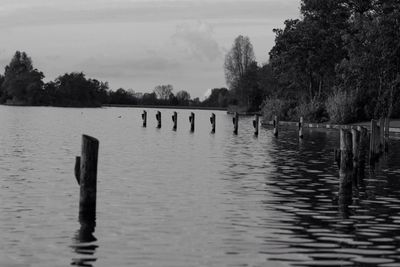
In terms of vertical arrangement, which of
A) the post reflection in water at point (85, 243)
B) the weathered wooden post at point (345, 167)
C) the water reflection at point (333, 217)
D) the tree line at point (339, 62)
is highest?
the tree line at point (339, 62)

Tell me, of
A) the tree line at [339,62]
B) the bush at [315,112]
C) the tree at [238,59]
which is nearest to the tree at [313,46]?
the tree line at [339,62]

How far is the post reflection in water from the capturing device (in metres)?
13.4

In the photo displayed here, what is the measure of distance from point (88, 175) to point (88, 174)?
3 centimetres

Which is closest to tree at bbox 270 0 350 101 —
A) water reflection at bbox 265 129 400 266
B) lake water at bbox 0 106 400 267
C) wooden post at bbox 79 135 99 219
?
lake water at bbox 0 106 400 267

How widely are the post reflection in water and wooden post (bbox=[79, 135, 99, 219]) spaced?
0.83 ft

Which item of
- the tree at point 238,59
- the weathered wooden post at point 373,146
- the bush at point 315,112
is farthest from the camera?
the tree at point 238,59

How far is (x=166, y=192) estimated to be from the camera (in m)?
23.2

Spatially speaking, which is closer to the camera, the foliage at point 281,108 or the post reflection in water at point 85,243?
the post reflection in water at point 85,243

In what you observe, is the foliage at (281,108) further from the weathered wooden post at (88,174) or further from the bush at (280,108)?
the weathered wooden post at (88,174)

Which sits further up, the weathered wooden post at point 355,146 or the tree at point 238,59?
the tree at point 238,59

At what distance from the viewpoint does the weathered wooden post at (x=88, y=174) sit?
1756 centimetres

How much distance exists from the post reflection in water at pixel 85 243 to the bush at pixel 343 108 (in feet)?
192

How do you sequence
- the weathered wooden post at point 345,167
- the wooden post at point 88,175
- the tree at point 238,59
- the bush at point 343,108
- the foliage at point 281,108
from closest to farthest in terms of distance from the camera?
the wooden post at point 88,175 < the weathered wooden post at point 345,167 < the bush at point 343,108 < the foliage at point 281,108 < the tree at point 238,59

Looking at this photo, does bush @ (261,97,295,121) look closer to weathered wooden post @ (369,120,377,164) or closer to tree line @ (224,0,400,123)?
tree line @ (224,0,400,123)
